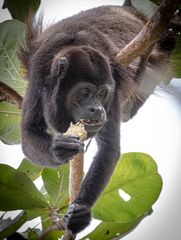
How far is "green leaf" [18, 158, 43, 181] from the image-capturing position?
1457mm

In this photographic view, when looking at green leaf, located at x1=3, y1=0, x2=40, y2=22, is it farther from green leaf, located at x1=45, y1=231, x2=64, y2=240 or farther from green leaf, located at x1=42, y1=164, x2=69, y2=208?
green leaf, located at x1=45, y1=231, x2=64, y2=240

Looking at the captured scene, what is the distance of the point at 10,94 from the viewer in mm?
1440

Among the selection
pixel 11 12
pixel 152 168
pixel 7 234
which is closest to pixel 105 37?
pixel 11 12

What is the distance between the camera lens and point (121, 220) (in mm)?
1312

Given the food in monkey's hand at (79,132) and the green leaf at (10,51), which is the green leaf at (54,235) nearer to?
the food in monkey's hand at (79,132)

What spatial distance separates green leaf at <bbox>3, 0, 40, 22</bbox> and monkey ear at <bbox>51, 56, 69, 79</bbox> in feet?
0.63

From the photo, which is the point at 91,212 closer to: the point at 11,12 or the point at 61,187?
the point at 61,187

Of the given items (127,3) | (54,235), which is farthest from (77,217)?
(127,3)

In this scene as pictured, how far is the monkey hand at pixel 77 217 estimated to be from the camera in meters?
1.29

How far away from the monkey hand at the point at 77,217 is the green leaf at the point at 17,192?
0.23ft

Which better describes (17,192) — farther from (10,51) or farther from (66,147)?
(10,51)

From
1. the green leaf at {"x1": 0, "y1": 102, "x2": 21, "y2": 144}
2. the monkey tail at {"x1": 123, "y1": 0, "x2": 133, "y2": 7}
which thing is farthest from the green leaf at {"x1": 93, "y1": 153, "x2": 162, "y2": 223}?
the monkey tail at {"x1": 123, "y1": 0, "x2": 133, "y2": 7}

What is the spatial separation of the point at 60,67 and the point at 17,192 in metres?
0.40

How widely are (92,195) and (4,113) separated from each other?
1.20 feet
